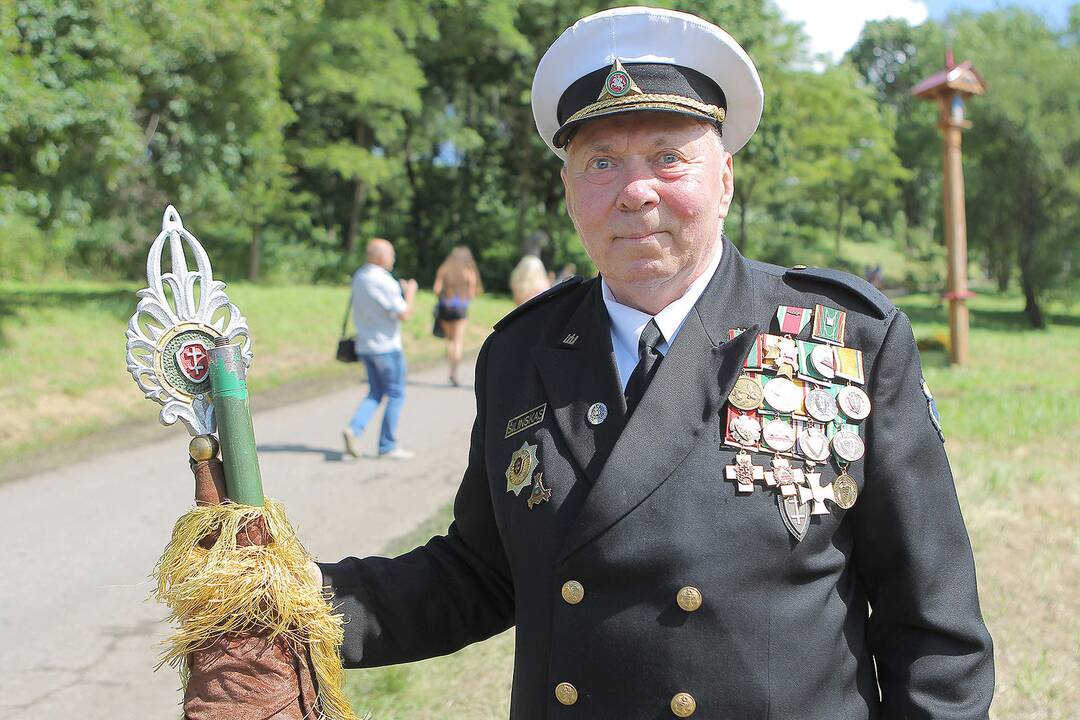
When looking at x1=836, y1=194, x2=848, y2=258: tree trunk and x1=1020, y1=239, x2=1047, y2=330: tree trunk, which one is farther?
x1=836, y1=194, x2=848, y2=258: tree trunk

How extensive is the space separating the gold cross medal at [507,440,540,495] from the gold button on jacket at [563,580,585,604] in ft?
0.70

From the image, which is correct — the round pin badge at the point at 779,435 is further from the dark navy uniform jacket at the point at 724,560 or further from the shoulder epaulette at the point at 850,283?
the shoulder epaulette at the point at 850,283

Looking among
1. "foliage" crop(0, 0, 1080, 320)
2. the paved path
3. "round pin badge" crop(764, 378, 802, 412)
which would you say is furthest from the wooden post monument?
"round pin badge" crop(764, 378, 802, 412)

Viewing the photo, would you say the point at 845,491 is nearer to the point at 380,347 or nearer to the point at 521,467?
the point at 521,467

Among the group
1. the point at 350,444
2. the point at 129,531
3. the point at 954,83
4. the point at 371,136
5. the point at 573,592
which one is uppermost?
the point at 371,136

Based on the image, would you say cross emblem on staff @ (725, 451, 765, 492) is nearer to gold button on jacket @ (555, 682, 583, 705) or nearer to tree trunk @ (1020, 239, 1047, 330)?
gold button on jacket @ (555, 682, 583, 705)

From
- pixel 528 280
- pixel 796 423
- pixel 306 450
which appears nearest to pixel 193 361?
pixel 796 423

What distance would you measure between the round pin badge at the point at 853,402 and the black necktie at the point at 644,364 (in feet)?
1.10

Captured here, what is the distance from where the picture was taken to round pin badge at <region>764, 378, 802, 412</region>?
6.08 ft

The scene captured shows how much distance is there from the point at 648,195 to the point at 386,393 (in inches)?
288

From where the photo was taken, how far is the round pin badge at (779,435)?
5.96 feet

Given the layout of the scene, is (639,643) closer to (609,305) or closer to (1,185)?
(609,305)

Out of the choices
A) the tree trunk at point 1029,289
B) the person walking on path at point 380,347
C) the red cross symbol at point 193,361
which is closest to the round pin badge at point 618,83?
the red cross symbol at point 193,361

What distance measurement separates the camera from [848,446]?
179 centimetres
